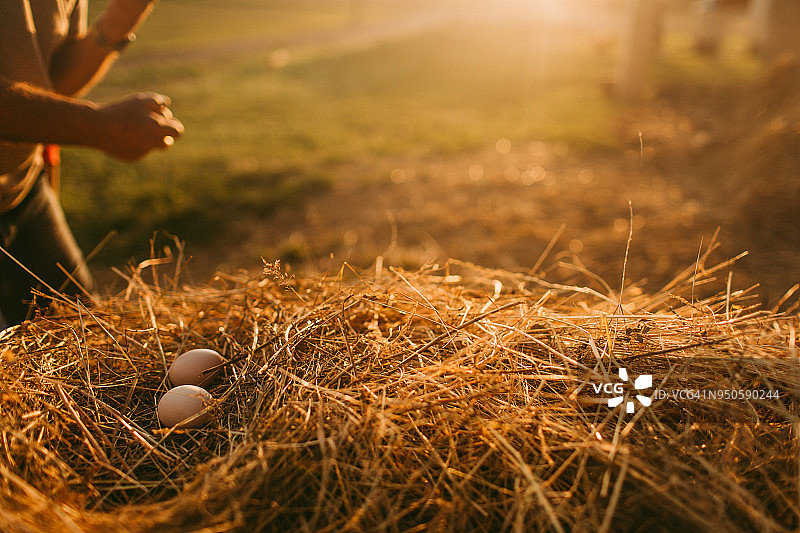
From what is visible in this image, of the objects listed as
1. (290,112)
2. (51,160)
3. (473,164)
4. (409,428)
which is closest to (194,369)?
(409,428)

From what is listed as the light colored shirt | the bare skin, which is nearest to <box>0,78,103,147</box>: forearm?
the bare skin

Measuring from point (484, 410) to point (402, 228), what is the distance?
3.22m

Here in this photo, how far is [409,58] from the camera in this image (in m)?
13.3

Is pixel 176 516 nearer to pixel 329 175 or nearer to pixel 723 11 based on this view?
pixel 329 175

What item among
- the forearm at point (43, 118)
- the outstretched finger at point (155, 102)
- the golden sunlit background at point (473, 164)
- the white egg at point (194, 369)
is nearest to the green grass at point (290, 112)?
the golden sunlit background at point (473, 164)

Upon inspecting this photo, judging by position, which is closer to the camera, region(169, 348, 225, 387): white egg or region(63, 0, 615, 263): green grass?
region(169, 348, 225, 387): white egg

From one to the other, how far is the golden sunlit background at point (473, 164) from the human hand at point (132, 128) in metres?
0.48

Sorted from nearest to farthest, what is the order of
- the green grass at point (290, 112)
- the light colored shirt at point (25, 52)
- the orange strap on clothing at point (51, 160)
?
1. the light colored shirt at point (25, 52)
2. the orange strap on clothing at point (51, 160)
3. the green grass at point (290, 112)

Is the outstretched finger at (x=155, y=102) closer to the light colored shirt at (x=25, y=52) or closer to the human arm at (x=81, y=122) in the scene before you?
the human arm at (x=81, y=122)

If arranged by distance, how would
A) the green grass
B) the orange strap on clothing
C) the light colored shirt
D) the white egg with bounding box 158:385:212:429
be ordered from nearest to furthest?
the white egg with bounding box 158:385:212:429 < the light colored shirt < the orange strap on clothing < the green grass

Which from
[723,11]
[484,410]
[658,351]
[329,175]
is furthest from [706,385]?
[723,11]

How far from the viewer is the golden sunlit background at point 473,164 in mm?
3895

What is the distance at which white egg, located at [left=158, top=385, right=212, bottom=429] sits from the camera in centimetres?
136

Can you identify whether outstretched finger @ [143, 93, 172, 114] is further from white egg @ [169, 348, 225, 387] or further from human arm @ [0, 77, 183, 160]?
white egg @ [169, 348, 225, 387]
